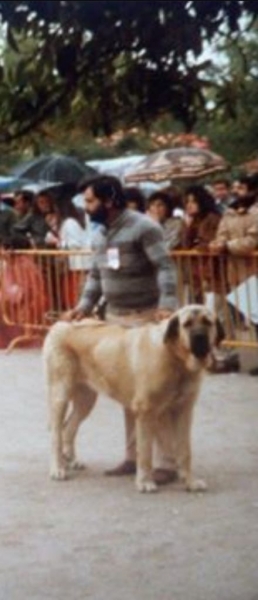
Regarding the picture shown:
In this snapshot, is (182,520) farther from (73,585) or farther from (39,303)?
(39,303)

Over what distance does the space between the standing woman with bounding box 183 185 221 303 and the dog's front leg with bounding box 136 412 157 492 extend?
5.00 metres

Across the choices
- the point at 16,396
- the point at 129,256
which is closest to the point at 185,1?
the point at 129,256

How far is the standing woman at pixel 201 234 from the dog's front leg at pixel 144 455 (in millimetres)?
4999

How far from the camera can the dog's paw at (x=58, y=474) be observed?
9.66 metres

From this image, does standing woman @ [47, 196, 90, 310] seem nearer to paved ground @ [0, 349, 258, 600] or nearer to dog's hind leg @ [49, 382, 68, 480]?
paved ground @ [0, 349, 258, 600]

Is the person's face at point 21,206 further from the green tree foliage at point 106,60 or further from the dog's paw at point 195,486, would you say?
the green tree foliage at point 106,60

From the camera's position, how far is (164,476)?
31.2 feet

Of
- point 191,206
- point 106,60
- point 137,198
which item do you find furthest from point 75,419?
point 106,60

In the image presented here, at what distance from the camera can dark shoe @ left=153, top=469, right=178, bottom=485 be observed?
9453 mm

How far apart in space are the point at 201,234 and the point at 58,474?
500cm

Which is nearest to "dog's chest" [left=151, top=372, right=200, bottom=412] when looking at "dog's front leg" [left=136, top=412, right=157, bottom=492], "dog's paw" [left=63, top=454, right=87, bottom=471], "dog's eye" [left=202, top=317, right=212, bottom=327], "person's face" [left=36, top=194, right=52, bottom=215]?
"dog's front leg" [left=136, top=412, right=157, bottom=492]

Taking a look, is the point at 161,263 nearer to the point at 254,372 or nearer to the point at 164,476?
the point at 164,476

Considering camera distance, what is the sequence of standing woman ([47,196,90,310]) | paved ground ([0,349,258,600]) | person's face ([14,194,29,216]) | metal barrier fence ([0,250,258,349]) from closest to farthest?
paved ground ([0,349,258,600]) → metal barrier fence ([0,250,258,349]) → standing woman ([47,196,90,310]) → person's face ([14,194,29,216])

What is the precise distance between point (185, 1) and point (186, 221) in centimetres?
987
